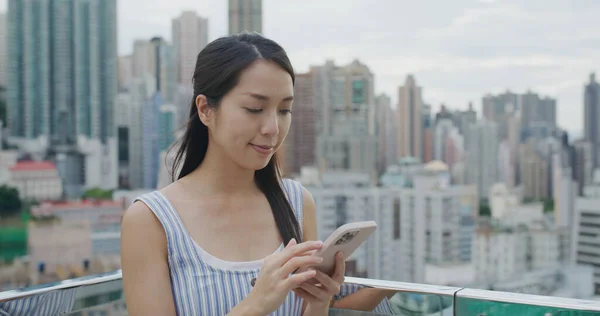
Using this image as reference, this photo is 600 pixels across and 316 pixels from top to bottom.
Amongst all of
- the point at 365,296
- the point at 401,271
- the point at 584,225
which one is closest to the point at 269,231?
the point at 365,296

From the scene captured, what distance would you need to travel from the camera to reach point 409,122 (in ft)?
68.6

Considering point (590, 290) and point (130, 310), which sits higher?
point (130, 310)

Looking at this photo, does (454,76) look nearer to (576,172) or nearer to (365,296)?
(576,172)

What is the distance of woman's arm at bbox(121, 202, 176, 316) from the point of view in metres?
0.68

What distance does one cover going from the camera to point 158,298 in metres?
0.68

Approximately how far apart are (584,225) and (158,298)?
21.3 meters

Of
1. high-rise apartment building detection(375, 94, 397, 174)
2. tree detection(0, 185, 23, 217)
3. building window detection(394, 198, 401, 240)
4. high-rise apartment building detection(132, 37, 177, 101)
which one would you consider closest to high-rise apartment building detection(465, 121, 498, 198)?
high-rise apartment building detection(375, 94, 397, 174)

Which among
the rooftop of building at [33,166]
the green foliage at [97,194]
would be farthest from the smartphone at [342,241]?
the rooftop of building at [33,166]

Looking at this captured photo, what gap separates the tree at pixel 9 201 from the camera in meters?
17.3

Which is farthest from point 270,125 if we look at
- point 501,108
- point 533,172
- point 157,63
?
point 501,108

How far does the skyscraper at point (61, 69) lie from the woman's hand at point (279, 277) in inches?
694

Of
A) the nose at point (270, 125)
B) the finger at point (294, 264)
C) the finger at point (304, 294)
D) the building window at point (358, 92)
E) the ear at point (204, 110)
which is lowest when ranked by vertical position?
the finger at point (304, 294)

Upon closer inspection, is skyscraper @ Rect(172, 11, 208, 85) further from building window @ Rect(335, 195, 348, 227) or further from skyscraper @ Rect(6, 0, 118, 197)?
building window @ Rect(335, 195, 348, 227)

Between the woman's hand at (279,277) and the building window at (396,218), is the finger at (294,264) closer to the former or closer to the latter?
the woman's hand at (279,277)
